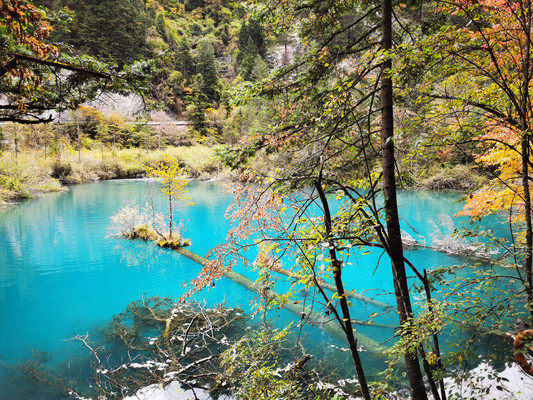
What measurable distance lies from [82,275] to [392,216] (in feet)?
35.8

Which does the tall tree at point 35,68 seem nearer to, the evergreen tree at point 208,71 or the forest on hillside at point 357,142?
the forest on hillside at point 357,142

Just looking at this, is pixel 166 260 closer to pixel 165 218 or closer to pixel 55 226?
pixel 165 218

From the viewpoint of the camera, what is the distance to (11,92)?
4.09 meters

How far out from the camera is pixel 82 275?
405 inches

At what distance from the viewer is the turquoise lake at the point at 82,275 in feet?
20.9

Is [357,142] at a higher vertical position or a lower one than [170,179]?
higher

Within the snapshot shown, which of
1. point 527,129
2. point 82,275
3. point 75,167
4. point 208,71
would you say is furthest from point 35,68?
point 208,71

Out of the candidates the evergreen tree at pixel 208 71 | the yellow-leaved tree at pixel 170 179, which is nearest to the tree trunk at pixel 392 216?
the yellow-leaved tree at pixel 170 179

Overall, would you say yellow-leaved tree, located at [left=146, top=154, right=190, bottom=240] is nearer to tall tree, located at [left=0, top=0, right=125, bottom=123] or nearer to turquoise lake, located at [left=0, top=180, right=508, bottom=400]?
turquoise lake, located at [left=0, top=180, right=508, bottom=400]

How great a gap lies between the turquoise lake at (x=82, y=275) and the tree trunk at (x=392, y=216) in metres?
0.22

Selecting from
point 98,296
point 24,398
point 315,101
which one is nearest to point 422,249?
point 315,101

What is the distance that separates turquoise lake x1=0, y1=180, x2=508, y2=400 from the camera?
6355mm

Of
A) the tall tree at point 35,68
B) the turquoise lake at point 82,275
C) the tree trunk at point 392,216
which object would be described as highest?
the tall tree at point 35,68

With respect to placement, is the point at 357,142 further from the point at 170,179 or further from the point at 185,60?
the point at 185,60
